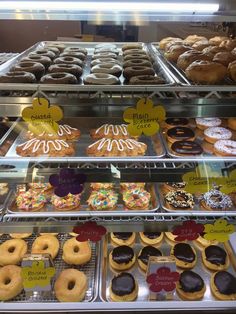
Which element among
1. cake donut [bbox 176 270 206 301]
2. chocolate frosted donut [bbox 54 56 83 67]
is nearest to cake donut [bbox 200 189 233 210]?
cake donut [bbox 176 270 206 301]

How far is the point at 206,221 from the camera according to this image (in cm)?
162

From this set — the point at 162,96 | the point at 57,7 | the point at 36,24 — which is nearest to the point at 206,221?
the point at 162,96

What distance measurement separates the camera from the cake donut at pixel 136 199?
179cm

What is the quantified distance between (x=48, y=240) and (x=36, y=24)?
284 cm

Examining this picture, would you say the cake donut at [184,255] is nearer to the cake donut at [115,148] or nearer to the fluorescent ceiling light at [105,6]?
the cake donut at [115,148]

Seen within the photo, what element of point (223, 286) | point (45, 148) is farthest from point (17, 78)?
point (223, 286)

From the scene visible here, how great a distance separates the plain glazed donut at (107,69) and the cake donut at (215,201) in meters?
0.82

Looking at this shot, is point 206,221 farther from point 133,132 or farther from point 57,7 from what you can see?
point 57,7

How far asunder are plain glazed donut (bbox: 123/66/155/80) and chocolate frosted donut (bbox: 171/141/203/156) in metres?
0.37

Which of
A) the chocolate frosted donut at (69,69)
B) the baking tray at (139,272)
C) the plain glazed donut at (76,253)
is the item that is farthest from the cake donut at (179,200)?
the chocolate frosted donut at (69,69)

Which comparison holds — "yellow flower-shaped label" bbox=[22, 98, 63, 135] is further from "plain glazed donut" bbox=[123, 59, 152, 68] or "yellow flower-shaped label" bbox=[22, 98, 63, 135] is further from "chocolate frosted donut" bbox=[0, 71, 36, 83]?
"plain glazed donut" bbox=[123, 59, 152, 68]

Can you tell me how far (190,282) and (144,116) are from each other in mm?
1036

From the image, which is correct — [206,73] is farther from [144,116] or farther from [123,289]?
[123,289]

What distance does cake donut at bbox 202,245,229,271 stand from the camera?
1.97 m
